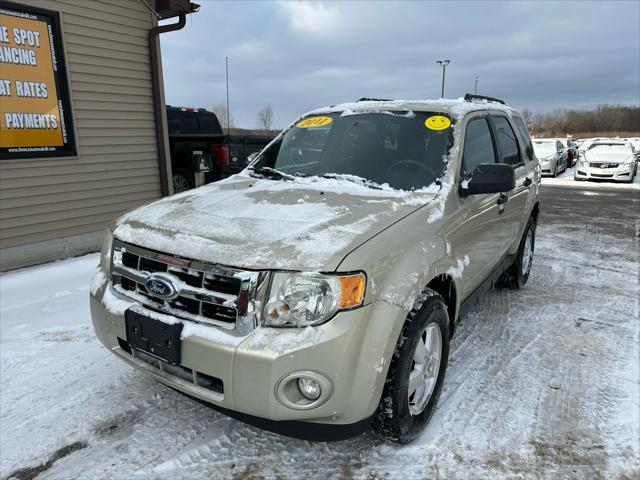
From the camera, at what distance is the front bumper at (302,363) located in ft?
6.51

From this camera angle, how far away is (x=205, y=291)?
217 cm

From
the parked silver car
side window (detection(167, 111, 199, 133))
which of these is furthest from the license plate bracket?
side window (detection(167, 111, 199, 133))

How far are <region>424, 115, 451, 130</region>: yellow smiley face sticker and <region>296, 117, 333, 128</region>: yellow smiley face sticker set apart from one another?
2.71 ft

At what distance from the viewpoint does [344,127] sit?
3686 millimetres

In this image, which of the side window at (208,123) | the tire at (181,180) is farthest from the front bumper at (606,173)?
the tire at (181,180)

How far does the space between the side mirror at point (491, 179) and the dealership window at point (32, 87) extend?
5.25 m

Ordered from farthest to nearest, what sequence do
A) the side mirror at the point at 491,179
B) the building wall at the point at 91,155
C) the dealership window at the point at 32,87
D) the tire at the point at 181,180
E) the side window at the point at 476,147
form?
1. the tire at the point at 181,180
2. the building wall at the point at 91,155
3. the dealership window at the point at 32,87
4. the side window at the point at 476,147
5. the side mirror at the point at 491,179

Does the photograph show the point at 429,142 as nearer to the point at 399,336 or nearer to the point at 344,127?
the point at 344,127

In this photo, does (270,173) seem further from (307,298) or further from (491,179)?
(307,298)

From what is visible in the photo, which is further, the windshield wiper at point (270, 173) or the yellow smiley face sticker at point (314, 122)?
the yellow smiley face sticker at point (314, 122)

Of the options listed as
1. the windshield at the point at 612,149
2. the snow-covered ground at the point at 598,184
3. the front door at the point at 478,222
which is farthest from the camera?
the windshield at the point at 612,149

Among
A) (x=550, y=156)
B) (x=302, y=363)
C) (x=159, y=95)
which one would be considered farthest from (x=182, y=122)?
(x=550, y=156)

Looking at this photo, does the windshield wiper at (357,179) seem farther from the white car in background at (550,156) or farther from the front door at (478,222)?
the white car in background at (550,156)

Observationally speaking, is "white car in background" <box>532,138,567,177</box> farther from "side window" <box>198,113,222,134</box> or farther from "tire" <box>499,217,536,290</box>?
"tire" <box>499,217,536,290</box>
